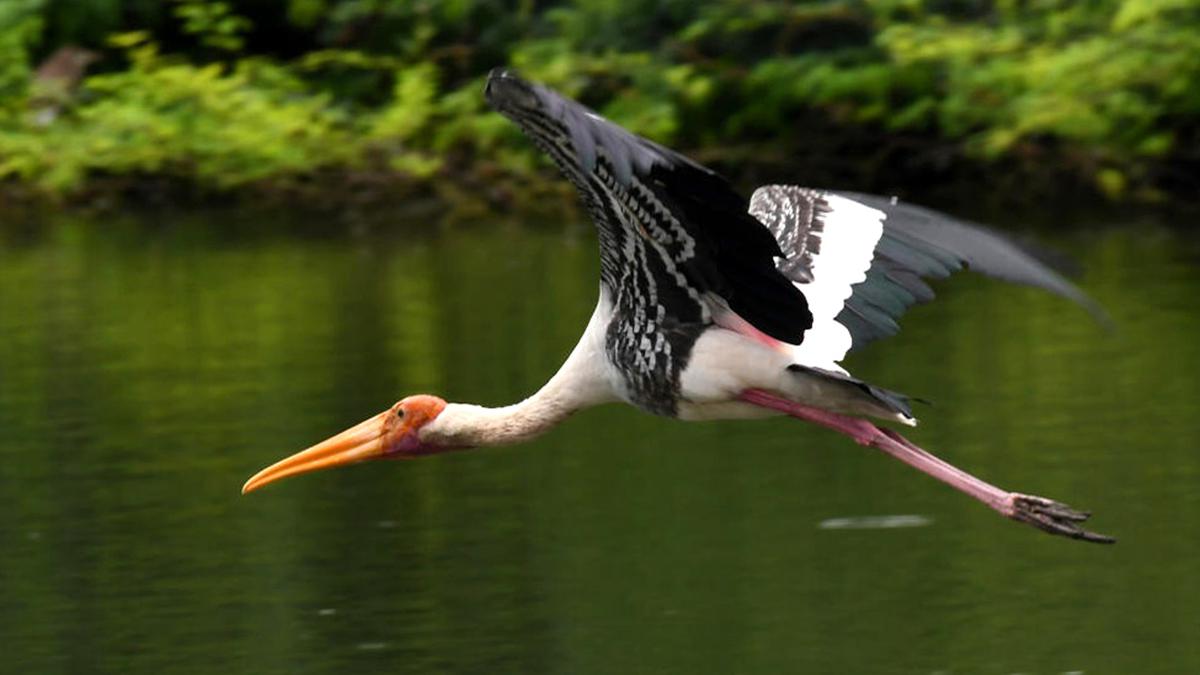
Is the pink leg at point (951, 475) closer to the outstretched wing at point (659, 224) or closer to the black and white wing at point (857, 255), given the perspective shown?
the black and white wing at point (857, 255)

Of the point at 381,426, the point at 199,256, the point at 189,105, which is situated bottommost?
the point at 381,426

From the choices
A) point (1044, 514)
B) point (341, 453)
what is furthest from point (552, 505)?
point (1044, 514)

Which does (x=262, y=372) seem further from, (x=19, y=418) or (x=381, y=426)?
(x=381, y=426)

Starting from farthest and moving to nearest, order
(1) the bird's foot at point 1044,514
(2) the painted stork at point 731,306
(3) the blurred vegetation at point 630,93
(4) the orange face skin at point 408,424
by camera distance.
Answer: (3) the blurred vegetation at point 630,93 → (4) the orange face skin at point 408,424 → (1) the bird's foot at point 1044,514 → (2) the painted stork at point 731,306

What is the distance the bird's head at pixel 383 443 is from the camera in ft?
26.1

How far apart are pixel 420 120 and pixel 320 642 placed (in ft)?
37.9

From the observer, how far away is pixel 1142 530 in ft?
29.1

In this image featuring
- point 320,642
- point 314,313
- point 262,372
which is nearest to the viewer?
point 320,642

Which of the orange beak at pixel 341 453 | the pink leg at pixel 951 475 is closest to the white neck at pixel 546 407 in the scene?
the orange beak at pixel 341 453

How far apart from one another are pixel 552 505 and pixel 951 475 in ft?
9.31

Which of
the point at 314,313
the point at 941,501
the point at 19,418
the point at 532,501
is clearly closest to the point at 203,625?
the point at 532,501

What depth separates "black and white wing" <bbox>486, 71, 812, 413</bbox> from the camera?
553 cm

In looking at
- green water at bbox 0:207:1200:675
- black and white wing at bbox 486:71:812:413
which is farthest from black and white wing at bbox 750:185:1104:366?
green water at bbox 0:207:1200:675

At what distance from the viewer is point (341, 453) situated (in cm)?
812
